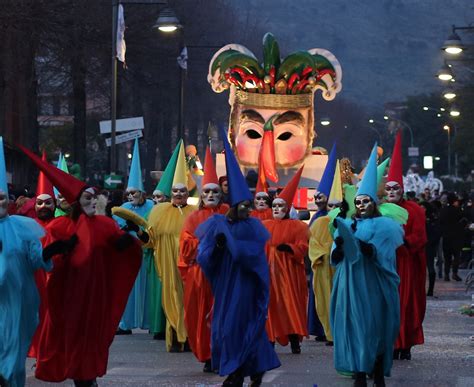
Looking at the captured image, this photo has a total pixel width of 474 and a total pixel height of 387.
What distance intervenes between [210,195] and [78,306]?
343 cm

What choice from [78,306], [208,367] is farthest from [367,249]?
[78,306]

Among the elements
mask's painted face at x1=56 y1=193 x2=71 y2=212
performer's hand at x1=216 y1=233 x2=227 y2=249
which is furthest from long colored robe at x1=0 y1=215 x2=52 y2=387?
performer's hand at x1=216 y1=233 x2=227 y2=249

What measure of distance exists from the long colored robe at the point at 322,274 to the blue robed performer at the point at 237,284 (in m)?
4.32

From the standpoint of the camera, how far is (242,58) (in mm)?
31609

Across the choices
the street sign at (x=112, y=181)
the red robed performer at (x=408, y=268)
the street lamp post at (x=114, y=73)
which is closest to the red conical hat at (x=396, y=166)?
the red robed performer at (x=408, y=268)

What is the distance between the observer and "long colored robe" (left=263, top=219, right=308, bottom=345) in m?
17.0

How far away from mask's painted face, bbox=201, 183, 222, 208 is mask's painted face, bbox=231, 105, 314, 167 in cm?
1548

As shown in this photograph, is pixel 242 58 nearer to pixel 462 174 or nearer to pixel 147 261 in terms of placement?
pixel 147 261

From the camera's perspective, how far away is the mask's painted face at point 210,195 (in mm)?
15828

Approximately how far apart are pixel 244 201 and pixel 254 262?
50 cm

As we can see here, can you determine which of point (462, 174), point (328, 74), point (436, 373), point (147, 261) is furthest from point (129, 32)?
point (462, 174)

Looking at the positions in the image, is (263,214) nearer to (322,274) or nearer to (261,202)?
(261,202)

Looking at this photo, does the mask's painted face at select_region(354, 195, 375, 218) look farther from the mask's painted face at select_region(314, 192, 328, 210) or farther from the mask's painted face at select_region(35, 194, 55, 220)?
the mask's painted face at select_region(314, 192, 328, 210)

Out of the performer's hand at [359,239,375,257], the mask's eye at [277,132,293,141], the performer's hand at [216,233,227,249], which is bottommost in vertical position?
the performer's hand at [359,239,375,257]
